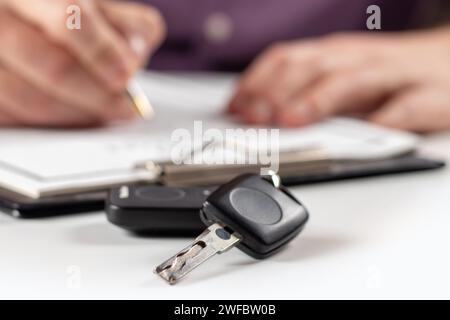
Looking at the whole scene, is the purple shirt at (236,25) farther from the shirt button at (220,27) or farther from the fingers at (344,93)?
Answer: the fingers at (344,93)

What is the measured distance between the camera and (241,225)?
33cm

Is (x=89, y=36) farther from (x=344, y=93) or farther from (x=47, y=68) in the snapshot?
(x=344, y=93)

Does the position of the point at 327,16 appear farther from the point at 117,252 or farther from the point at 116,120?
the point at 117,252

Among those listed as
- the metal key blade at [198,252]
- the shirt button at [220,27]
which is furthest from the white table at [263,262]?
the shirt button at [220,27]

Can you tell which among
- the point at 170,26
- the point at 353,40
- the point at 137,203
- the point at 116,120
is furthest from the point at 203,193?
the point at 170,26

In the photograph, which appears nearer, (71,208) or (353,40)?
(71,208)

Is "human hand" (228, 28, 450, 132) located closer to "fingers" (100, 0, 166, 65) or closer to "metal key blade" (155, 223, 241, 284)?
"fingers" (100, 0, 166, 65)

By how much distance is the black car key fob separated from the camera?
356 mm

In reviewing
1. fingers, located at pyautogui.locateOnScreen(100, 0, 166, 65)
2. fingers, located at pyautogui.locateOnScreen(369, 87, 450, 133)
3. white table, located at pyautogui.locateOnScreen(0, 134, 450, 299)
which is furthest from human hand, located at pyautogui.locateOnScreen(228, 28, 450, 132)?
white table, located at pyautogui.locateOnScreen(0, 134, 450, 299)

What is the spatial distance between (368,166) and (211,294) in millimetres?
237

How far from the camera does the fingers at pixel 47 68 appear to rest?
23.8 inches

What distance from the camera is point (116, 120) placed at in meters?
0.67

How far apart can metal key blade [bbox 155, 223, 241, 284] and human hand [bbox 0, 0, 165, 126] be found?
0.96ft
